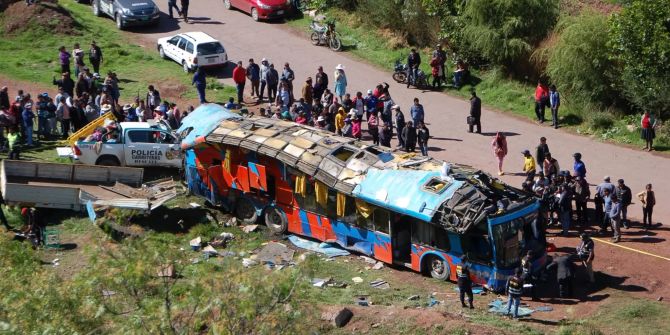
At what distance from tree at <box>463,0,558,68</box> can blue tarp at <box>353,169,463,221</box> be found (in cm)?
1363

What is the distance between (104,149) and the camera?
3072cm

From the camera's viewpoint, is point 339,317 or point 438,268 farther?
point 438,268

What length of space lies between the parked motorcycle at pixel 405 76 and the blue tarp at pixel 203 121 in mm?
10165

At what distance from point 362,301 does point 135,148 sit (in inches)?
434

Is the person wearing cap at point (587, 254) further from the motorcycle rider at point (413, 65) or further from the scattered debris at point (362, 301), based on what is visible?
the motorcycle rider at point (413, 65)

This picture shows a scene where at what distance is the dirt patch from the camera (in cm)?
4388

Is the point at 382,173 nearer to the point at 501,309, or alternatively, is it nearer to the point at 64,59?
the point at 501,309

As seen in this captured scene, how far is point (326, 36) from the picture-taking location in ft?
138

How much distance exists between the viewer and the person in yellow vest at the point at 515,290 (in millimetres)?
21734

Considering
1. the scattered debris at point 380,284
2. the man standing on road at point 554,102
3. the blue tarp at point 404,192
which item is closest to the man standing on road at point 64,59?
the man standing on road at point 554,102

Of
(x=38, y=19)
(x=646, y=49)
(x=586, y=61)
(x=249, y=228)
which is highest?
(x=646, y=49)

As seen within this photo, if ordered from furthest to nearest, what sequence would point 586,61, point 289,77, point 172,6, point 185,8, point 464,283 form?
point 172,6
point 185,8
point 289,77
point 586,61
point 464,283

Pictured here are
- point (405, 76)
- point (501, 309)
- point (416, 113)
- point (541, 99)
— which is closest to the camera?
point (501, 309)

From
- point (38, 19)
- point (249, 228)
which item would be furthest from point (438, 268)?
point (38, 19)
